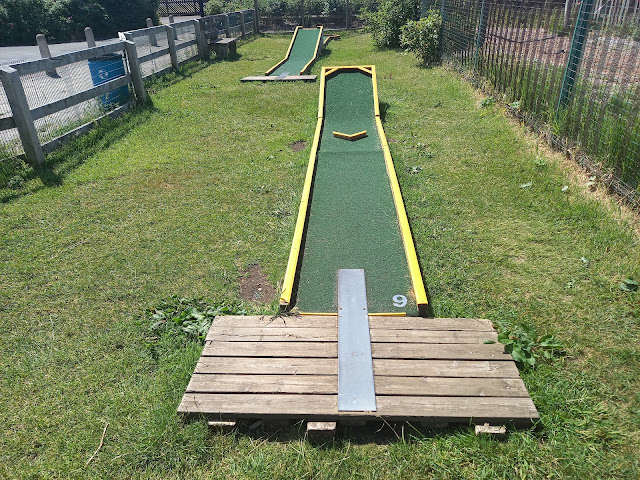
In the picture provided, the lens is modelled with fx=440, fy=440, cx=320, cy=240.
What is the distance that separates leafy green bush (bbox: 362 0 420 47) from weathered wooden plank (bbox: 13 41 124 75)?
9.90 metres

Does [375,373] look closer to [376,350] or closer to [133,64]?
[376,350]

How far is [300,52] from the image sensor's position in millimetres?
15492

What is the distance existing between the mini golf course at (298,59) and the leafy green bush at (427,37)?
309 centimetres

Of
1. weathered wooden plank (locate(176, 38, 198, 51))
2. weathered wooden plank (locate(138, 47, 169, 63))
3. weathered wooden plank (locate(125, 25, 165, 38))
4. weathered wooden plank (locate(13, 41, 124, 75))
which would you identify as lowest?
weathered wooden plank (locate(138, 47, 169, 63))

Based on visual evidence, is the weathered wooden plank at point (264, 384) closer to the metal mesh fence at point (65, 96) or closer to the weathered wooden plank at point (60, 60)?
the metal mesh fence at point (65, 96)

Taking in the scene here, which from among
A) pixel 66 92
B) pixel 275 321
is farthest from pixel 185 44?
pixel 275 321

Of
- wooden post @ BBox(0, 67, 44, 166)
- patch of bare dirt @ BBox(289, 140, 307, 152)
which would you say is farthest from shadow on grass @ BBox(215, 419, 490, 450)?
wooden post @ BBox(0, 67, 44, 166)

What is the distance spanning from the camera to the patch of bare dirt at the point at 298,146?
284 inches

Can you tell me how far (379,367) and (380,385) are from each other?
0.16 meters

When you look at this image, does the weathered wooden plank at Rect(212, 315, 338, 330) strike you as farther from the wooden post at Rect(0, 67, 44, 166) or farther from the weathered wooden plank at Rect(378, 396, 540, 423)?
the wooden post at Rect(0, 67, 44, 166)

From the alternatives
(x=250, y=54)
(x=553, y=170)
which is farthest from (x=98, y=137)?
(x=250, y=54)

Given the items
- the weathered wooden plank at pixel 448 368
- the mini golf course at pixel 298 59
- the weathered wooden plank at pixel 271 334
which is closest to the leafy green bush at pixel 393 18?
the mini golf course at pixel 298 59

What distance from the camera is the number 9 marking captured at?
137 inches

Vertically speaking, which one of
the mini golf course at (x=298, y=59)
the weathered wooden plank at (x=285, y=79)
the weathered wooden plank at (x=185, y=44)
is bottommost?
the weathered wooden plank at (x=285, y=79)
